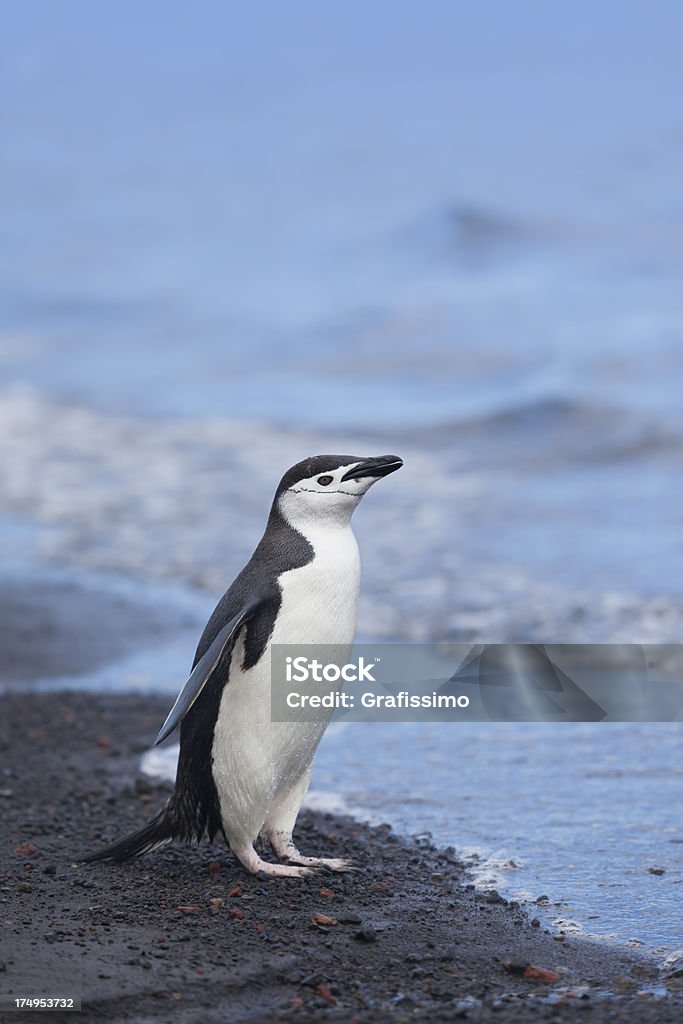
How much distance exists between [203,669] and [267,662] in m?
0.23

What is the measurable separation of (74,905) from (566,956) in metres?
1.35

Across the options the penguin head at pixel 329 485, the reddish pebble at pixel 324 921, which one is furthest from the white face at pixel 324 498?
the reddish pebble at pixel 324 921

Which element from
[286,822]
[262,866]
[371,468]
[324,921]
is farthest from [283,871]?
[371,468]

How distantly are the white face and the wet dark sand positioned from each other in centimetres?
107

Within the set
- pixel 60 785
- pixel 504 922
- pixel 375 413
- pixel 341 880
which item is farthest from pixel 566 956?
pixel 375 413

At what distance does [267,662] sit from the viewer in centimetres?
418

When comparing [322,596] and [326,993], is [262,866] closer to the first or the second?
[322,596]

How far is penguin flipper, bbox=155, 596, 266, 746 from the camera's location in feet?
13.1

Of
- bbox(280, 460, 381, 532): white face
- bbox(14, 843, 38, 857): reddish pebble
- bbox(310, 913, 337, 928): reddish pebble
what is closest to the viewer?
bbox(310, 913, 337, 928): reddish pebble

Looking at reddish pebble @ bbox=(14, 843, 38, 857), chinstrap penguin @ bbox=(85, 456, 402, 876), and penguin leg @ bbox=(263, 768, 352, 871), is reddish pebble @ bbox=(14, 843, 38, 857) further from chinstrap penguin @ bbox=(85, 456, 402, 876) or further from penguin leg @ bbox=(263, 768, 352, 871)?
penguin leg @ bbox=(263, 768, 352, 871)

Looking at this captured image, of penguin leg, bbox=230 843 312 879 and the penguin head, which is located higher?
the penguin head

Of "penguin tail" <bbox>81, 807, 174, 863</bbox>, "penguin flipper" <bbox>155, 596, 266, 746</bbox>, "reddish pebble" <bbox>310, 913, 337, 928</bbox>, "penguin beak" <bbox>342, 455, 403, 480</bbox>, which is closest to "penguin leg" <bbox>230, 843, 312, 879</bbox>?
"penguin tail" <bbox>81, 807, 174, 863</bbox>

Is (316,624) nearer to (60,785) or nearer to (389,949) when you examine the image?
(389,949)

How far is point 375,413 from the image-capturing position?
2136 cm
